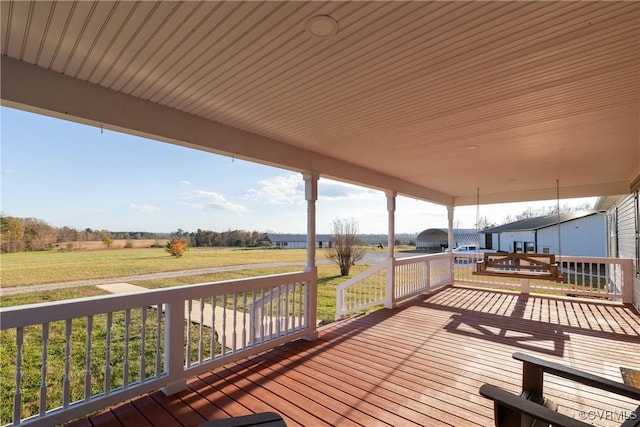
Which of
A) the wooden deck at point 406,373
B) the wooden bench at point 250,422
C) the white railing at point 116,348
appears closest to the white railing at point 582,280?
the wooden deck at point 406,373

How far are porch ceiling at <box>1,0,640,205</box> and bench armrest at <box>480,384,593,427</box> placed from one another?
6.13 ft

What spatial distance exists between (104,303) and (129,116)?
5.00 feet

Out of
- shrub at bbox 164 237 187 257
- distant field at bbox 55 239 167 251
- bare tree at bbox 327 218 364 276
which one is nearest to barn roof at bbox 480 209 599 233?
bare tree at bbox 327 218 364 276

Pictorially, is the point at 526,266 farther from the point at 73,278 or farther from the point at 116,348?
the point at 73,278

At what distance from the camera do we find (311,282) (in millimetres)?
4309

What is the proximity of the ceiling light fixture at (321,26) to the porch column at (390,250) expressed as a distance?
4.73 metres

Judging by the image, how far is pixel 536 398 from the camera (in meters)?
1.92

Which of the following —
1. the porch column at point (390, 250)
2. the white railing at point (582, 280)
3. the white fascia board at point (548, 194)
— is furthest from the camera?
the white fascia board at point (548, 194)

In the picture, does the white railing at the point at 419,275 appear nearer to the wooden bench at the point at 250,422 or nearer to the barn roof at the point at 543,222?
the wooden bench at the point at 250,422

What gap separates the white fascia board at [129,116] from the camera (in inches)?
83.5

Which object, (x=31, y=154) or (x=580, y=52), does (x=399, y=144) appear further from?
(x=31, y=154)

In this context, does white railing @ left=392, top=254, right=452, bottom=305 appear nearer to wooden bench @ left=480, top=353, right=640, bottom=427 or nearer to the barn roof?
wooden bench @ left=480, top=353, right=640, bottom=427

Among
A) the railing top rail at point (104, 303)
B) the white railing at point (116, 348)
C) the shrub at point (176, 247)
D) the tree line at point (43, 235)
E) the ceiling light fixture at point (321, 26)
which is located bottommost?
the white railing at point (116, 348)

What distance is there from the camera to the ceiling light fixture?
1.64 metres
